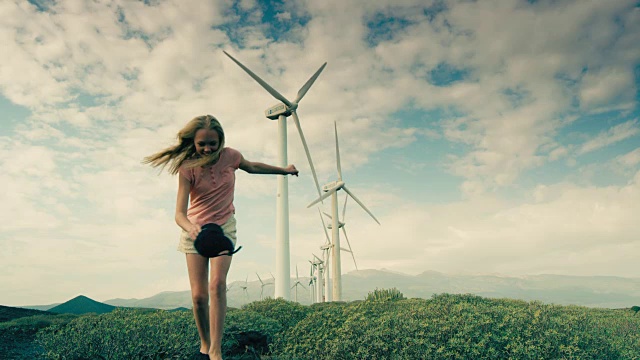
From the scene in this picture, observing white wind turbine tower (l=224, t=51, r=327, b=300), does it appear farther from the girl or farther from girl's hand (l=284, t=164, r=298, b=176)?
the girl

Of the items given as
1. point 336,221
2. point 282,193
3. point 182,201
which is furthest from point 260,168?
point 336,221

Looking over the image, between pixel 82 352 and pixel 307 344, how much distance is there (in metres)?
4.58

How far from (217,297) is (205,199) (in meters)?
1.16

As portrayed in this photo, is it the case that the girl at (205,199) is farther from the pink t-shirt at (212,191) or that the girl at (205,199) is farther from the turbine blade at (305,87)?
the turbine blade at (305,87)

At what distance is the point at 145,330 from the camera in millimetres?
9617

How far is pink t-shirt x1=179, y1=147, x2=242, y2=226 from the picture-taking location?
5352 mm

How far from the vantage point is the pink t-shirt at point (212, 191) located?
5.35 meters

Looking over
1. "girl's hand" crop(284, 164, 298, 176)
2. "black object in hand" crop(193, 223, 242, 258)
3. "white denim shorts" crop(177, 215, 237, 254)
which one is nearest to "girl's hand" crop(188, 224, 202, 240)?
"black object in hand" crop(193, 223, 242, 258)

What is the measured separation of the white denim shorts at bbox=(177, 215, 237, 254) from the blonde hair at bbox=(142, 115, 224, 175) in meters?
0.76

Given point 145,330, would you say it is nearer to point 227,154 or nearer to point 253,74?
point 227,154

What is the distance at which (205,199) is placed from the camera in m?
5.43

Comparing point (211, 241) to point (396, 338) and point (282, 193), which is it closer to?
point (396, 338)

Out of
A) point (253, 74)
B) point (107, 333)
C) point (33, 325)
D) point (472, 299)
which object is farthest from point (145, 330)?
point (253, 74)

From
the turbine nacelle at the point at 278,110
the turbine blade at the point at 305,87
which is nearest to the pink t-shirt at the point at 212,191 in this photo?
the turbine nacelle at the point at 278,110
